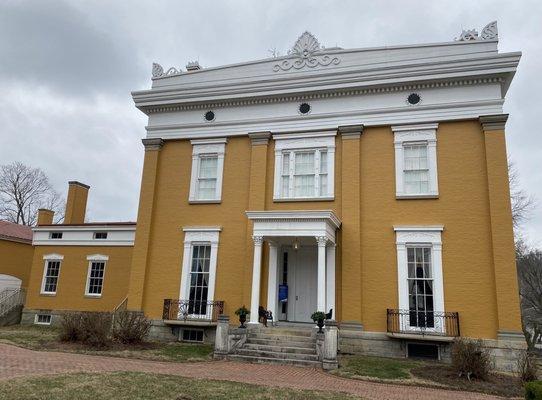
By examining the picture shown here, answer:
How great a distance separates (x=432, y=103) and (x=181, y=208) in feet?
31.8

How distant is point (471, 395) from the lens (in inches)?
370

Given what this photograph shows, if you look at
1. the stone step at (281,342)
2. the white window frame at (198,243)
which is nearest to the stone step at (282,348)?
the stone step at (281,342)

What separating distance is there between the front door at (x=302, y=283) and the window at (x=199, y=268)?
9.10ft

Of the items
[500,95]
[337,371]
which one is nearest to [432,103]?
[500,95]

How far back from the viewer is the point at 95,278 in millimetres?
20328

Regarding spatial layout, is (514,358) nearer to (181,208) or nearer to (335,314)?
(335,314)

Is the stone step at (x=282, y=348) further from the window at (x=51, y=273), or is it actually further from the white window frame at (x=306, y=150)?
the window at (x=51, y=273)

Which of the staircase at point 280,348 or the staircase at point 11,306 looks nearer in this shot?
the staircase at point 280,348

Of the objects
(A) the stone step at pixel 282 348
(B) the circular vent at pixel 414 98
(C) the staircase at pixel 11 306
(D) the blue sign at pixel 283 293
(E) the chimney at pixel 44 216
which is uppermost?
(B) the circular vent at pixel 414 98

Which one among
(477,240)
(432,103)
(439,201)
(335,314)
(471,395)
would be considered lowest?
(471,395)

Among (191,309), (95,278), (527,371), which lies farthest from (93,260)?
(527,371)

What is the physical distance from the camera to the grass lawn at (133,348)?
41.0ft

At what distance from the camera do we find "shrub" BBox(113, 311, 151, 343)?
549 inches

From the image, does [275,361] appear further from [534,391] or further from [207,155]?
[207,155]
